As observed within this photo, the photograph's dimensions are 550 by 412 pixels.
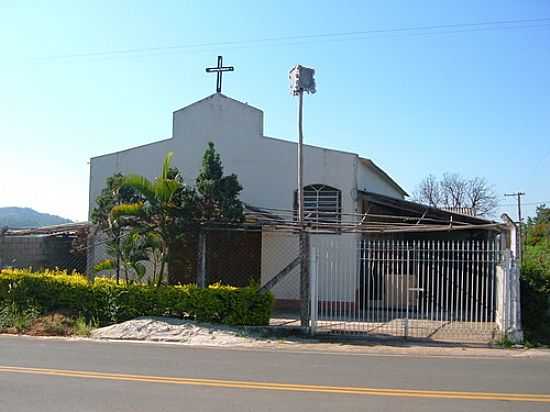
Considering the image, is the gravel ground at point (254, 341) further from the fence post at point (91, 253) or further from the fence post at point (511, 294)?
the fence post at point (91, 253)

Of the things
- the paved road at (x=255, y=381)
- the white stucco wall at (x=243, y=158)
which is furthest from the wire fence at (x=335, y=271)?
the paved road at (x=255, y=381)

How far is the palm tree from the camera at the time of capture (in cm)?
1527

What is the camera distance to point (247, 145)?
67.4ft

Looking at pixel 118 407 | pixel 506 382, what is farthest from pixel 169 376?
pixel 506 382

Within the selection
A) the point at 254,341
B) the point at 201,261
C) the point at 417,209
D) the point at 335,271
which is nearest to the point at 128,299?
the point at 201,261

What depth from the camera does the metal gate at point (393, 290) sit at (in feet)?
53.3

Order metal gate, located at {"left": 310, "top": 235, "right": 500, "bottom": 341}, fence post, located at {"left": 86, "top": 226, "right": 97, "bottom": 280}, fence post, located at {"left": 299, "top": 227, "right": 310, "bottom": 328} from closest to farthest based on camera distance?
fence post, located at {"left": 299, "top": 227, "right": 310, "bottom": 328} → fence post, located at {"left": 86, "top": 226, "right": 97, "bottom": 280} → metal gate, located at {"left": 310, "top": 235, "right": 500, "bottom": 341}

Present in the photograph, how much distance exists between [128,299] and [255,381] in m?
7.60

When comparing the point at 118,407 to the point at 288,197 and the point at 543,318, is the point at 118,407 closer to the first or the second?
the point at 543,318

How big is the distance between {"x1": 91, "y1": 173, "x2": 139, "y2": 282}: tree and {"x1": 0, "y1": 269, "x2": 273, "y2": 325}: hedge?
875 millimetres

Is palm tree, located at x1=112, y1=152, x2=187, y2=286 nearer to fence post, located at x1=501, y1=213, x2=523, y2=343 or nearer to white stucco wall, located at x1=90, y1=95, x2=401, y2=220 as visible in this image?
white stucco wall, located at x1=90, y1=95, x2=401, y2=220

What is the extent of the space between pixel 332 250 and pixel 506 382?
10240 mm

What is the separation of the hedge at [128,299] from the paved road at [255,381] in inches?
114

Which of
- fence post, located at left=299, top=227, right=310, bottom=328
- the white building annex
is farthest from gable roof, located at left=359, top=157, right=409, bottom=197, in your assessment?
fence post, located at left=299, top=227, right=310, bottom=328
